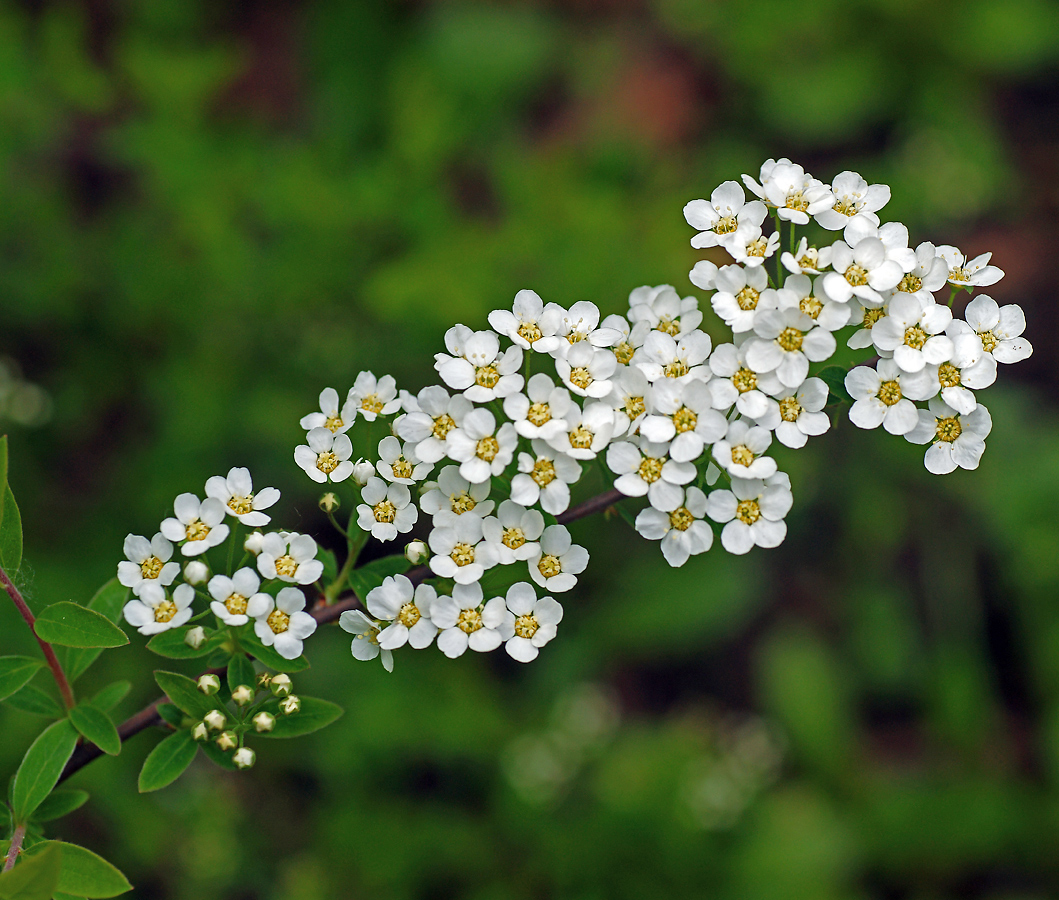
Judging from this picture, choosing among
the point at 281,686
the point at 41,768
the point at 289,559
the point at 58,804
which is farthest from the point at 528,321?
the point at 58,804

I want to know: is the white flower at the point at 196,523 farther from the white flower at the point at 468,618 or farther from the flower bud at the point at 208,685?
the white flower at the point at 468,618

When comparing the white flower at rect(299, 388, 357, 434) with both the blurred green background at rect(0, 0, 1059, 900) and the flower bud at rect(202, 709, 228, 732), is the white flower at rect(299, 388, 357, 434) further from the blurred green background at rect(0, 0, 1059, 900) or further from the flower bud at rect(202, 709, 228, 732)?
the blurred green background at rect(0, 0, 1059, 900)

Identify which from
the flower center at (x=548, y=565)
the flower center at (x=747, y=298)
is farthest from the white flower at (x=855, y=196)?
the flower center at (x=548, y=565)

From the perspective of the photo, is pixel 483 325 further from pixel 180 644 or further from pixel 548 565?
pixel 180 644

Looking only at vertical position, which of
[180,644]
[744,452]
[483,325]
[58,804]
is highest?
[483,325]

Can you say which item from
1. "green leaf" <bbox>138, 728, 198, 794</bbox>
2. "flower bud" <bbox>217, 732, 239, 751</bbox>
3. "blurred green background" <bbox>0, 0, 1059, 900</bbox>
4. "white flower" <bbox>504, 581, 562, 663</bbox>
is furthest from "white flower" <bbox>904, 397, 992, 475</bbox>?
"blurred green background" <bbox>0, 0, 1059, 900</bbox>
